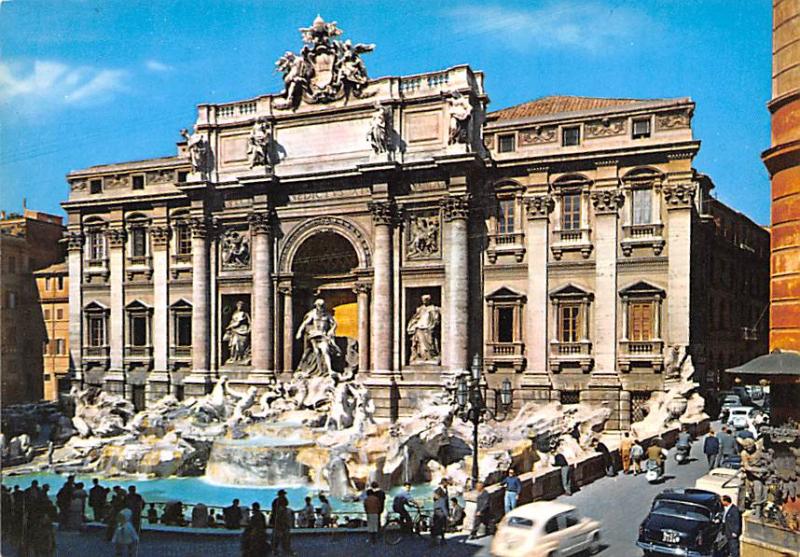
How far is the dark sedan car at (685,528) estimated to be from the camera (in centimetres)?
833

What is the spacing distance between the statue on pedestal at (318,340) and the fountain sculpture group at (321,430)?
3 centimetres

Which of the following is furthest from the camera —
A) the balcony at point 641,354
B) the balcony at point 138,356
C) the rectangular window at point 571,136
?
the balcony at point 138,356

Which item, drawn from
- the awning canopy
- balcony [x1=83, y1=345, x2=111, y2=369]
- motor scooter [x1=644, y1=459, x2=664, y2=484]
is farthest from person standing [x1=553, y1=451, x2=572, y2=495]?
balcony [x1=83, y1=345, x2=111, y2=369]

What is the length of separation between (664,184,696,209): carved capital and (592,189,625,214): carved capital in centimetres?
95

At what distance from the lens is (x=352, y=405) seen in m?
15.8

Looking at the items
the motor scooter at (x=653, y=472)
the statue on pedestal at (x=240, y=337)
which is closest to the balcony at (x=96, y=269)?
the statue on pedestal at (x=240, y=337)

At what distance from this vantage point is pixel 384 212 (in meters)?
17.1

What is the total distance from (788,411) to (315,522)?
262 inches

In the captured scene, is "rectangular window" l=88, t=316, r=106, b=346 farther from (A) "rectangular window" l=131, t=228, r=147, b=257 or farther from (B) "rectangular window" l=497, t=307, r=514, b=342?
(B) "rectangular window" l=497, t=307, r=514, b=342

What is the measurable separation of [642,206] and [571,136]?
6.97 ft

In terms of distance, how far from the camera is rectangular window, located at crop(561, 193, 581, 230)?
619 inches

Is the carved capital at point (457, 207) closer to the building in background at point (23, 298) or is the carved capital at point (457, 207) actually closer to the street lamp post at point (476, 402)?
the street lamp post at point (476, 402)

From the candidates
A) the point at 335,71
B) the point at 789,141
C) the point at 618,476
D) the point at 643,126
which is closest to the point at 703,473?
the point at 618,476

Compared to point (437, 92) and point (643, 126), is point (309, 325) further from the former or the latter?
point (643, 126)
